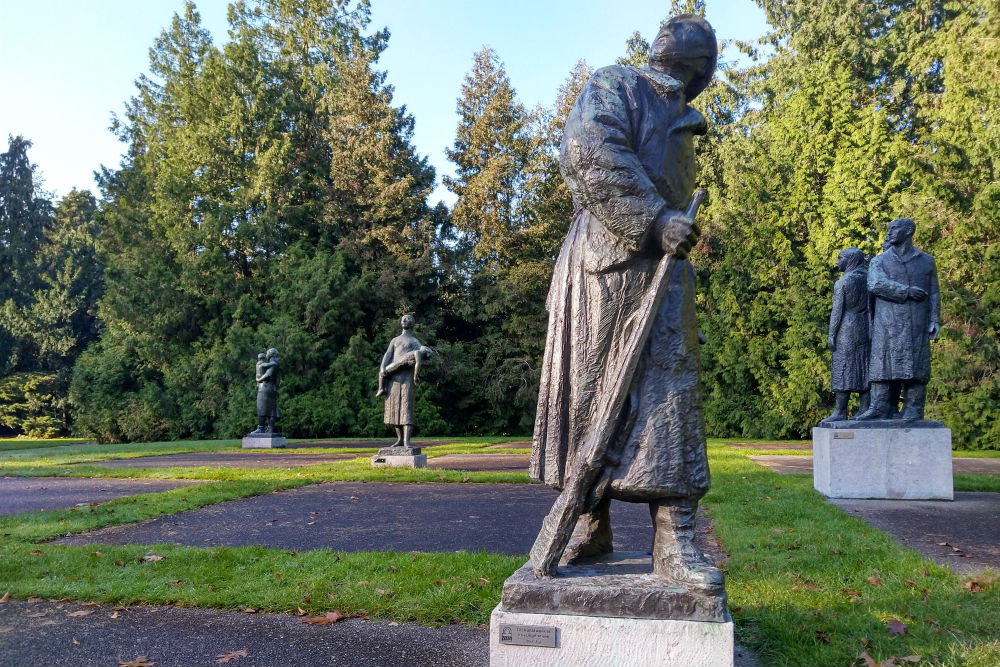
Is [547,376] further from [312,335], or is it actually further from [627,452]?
[312,335]

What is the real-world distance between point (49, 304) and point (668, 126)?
41612 millimetres

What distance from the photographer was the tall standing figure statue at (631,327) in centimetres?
283

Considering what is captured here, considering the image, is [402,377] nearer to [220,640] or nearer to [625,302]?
[220,640]

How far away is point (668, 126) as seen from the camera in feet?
9.97

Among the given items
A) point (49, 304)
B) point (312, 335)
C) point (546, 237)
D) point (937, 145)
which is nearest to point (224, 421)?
point (312, 335)

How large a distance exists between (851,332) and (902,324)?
1.00 m

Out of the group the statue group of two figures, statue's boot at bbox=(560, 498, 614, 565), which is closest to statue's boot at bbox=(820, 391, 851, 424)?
the statue group of two figures

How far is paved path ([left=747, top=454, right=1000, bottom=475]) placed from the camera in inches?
446

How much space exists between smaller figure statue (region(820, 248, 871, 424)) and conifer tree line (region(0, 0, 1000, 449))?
11.1 meters

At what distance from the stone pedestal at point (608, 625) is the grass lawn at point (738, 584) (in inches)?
30.1

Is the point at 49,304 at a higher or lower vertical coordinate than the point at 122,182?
lower

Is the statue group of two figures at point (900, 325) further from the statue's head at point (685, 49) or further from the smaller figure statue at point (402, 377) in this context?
the smaller figure statue at point (402, 377)

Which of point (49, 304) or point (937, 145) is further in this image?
point (49, 304)

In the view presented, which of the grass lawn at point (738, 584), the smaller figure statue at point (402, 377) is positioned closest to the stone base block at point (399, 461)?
the smaller figure statue at point (402, 377)
